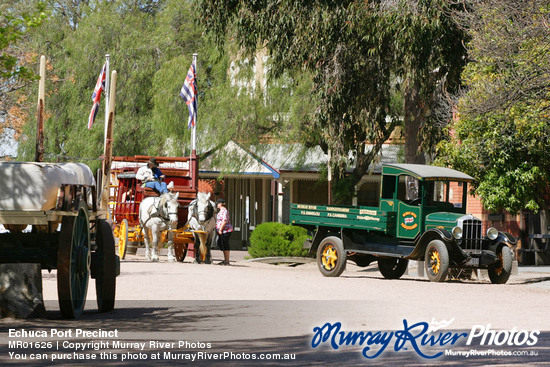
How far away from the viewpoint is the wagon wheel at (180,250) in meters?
30.6

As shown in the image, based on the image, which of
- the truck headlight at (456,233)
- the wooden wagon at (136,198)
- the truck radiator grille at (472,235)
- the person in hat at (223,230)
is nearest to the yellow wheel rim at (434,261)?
the truck headlight at (456,233)

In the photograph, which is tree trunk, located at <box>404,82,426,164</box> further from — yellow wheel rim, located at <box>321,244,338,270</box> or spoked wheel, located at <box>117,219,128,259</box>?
spoked wheel, located at <box>117,219,128,259</box>

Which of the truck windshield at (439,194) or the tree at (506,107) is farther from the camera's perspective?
the truck windshield at (439,194)

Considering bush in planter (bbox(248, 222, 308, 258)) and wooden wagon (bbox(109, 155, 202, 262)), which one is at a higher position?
wooden wagon (bbox(109, 155, 202, 262))

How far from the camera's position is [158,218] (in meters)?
29.1

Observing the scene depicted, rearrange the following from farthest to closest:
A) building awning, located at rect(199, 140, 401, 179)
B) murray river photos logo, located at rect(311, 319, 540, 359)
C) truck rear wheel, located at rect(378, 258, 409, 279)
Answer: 1. building awning, located at rect(199, 140, 401, 179)
2. truck rear wheel, located at rect(378, 258, 409, 279)
3. murray river photos logo, located at rect(311, 319, 540, 359)

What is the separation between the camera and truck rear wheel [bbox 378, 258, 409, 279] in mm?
24672

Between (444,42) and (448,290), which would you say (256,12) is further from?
(448,290)

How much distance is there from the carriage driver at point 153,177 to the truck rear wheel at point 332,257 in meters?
6.49

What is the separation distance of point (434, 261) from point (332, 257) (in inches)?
107

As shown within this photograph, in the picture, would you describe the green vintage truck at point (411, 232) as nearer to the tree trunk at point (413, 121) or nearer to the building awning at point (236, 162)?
the tree trunk at point (413, 121)

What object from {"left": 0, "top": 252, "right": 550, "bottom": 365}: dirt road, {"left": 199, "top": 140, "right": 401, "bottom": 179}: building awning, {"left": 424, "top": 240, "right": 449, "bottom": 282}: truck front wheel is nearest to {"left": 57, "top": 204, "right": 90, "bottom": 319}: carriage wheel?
{"left": 0, "top": 252, "right": 550, "bottom": 365}: dirt road

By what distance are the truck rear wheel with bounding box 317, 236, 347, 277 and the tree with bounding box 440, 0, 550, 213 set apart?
4.14 meters

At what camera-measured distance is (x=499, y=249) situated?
2244 cm
